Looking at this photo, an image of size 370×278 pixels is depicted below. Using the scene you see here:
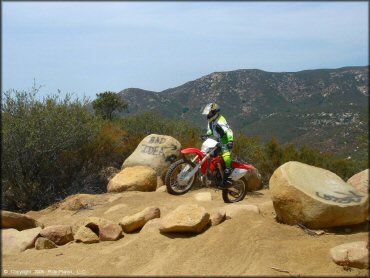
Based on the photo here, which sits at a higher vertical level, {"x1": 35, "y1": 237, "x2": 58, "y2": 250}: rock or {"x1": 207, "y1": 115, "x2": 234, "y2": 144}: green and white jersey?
{"x1": 207, "y1": 115, "x2": 234, "y2": 144}: green and white jersey

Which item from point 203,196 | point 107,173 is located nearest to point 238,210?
point 203,196

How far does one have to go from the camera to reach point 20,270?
5836 mm

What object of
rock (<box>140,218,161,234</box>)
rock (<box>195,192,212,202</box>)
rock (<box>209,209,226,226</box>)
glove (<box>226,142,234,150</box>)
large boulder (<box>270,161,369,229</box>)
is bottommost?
rock (<box>195,192,212,202</box>)

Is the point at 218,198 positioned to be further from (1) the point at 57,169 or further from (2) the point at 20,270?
(1) the point at 57,169

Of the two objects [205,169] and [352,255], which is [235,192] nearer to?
[205,169]

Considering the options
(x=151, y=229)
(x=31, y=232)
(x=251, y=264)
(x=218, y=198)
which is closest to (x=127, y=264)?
(x=151, y=229)

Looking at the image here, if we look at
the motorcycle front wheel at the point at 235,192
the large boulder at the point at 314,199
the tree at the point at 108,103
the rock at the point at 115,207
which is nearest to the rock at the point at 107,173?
the rock at the point at 115,207

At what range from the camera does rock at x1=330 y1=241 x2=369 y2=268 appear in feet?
17.9

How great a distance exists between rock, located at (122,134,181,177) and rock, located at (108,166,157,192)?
992 mm

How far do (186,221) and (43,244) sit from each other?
2656 millimetres

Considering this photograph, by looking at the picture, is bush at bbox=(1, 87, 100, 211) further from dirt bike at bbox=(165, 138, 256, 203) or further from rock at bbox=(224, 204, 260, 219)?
rock at bbox=(224, 204, 260, 219)

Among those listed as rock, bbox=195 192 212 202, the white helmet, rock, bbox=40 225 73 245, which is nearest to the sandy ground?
rock, bbox=40 225 73 245

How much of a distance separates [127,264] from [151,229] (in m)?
1.32

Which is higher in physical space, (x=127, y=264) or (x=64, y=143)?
(x=64, y=143)
